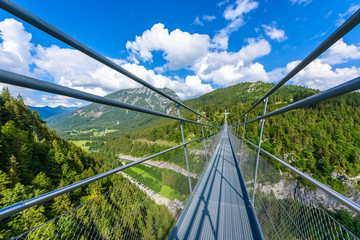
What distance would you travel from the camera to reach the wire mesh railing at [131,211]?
77 cm

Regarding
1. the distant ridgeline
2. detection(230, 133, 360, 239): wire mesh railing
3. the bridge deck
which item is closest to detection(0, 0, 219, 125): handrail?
detection(230, 133, 360, 239): wire mesh railing

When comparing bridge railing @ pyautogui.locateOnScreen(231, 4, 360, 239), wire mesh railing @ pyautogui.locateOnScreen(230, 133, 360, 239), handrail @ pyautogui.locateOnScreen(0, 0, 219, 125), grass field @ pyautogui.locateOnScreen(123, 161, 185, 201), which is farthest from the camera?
grass field @ pyautogui.locateOnScreen(123, 161, 185, 201)

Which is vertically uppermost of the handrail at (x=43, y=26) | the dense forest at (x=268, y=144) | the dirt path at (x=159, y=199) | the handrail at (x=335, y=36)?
the handrail at (x=43, y=26)

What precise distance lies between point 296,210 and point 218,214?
1.01m

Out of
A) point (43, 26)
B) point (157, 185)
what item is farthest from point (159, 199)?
point (43, 26)

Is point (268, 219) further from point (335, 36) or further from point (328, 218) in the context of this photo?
point (335, 36)

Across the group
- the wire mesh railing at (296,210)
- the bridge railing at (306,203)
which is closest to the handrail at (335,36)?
the bridge railing at (306,203)

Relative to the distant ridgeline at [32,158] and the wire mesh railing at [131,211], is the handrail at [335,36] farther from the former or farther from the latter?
the distant ridgeline at [32,158]

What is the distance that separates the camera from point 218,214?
5.67 ft

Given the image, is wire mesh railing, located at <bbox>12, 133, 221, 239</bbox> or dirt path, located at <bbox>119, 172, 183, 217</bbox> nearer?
wire mesh railing, located at <bbox>12, 133, 221, 239</bbox>

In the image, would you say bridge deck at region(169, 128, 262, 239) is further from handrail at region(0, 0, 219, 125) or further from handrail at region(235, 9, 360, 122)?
handrail at region(0, 0, 219, 125)

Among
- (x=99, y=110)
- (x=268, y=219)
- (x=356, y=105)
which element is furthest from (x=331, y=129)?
(x=99, y=110)

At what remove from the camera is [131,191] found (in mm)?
1066

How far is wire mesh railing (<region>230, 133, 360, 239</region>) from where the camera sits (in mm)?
701
